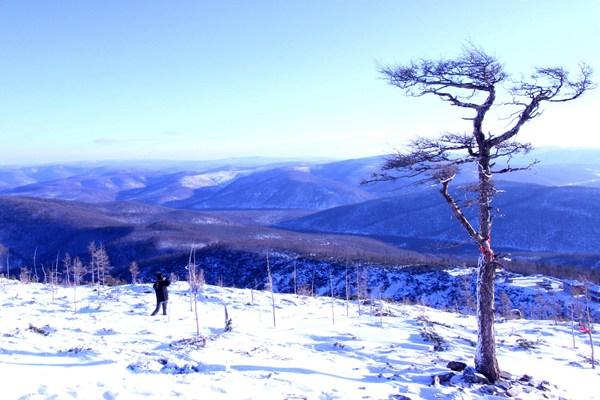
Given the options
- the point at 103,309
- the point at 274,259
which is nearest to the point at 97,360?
the point at 103,309

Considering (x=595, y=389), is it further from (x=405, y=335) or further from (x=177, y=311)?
(x=177, y=311)

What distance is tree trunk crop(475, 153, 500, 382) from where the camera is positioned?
12.7m

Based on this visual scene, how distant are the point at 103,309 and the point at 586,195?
213m

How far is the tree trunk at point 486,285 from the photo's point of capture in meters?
12.7

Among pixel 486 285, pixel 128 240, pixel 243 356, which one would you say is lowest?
pixel 128 240

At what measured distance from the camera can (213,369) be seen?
1216cm

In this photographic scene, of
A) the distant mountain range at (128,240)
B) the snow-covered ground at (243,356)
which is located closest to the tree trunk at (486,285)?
the snow-covered ground at (243,356)

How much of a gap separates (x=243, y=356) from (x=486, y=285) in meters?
7.01

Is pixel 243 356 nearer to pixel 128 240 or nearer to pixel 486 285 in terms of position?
pixel 486 285

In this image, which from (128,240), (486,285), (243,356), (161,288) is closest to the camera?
(486,285)

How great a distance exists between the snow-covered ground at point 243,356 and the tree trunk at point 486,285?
0.82 meters

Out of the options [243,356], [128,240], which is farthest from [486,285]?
[128,240]

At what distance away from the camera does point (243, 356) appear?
1356 centimetres

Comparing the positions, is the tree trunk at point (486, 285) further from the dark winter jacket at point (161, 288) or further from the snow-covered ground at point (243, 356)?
the dark winter jacket at point (161, 288)
